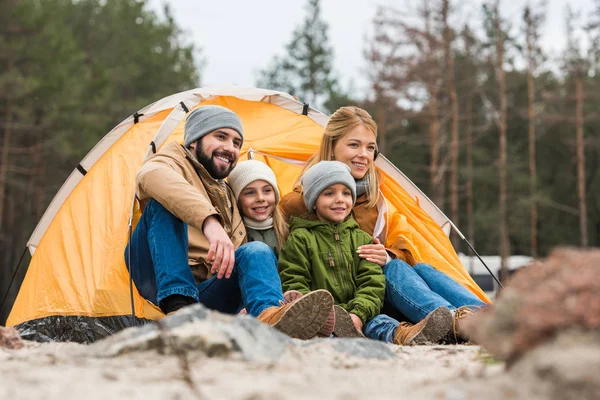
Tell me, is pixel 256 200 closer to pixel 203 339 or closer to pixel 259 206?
pixel 259 206

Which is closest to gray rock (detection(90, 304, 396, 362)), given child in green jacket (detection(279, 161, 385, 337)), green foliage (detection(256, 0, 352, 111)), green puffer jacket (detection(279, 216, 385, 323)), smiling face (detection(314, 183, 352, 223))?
child in green jacket (detection(279, 161, 385, 337))

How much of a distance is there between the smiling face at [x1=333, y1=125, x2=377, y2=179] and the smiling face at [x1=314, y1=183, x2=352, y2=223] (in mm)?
354

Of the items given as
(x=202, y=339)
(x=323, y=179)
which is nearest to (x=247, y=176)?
(x=323, y=179)

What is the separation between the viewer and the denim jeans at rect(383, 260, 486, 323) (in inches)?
127

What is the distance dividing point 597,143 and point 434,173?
7.19 m

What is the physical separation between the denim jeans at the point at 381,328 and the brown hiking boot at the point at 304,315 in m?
0.58

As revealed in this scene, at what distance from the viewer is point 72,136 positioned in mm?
15859

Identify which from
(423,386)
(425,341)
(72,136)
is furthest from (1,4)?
(423,386)

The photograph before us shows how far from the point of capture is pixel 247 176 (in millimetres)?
3695

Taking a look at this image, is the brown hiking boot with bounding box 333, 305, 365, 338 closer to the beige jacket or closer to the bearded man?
the bearded man

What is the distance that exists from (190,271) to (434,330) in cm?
107

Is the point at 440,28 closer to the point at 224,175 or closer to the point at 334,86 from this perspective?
the point at 334,86

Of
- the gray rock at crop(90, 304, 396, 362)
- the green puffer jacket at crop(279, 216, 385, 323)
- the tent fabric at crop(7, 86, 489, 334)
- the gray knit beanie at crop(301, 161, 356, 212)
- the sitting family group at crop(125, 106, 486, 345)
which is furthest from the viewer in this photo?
the tent fabric at crop(7, 86, 489, 334)

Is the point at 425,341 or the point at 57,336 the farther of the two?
the point at 57,336
